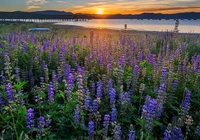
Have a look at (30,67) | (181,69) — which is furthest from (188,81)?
(30,67)

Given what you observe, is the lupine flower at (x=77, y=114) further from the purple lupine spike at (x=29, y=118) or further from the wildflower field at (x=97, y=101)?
the purple lupine spike at (x=29, y=118)

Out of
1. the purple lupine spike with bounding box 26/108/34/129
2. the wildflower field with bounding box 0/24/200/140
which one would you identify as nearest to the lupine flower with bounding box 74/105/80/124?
the wildflower field with bounding box 0/24/200/140

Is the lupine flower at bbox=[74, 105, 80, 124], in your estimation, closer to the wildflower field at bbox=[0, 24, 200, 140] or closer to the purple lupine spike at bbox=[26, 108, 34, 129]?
the wildflower field at bbox=[0, 24, 200, 140]

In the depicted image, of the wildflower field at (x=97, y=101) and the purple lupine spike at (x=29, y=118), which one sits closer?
the purple lupine spike at (x=29, y=118)

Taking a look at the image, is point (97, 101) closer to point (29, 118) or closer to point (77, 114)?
point (77, 114)

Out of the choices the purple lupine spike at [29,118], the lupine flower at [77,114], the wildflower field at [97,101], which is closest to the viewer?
the purple lupine spike at [29,118]

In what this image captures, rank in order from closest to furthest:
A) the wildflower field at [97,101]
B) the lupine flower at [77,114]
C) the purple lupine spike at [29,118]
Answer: the purple lupine spike at [29,118], the wildflower field at [97,101], the lupine flower at [77,114]

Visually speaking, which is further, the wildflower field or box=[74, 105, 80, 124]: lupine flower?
box=[74, 105, 80, 124]: lupine flower

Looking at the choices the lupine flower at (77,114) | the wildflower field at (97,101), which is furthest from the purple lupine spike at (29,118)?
the lupine flower at (77,114)

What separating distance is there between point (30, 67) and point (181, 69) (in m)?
3.23

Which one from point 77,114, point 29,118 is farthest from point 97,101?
point 29,118

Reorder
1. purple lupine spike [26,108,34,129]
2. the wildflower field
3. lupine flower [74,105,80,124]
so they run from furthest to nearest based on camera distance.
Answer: lupine flower [74,105,80,124], the wildflower field, purple lupine spike [26,108,34,129]

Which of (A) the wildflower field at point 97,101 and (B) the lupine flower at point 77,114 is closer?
(A) the wildflower field at point 97,101

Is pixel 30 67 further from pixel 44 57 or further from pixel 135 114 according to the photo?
pixel 135 114
